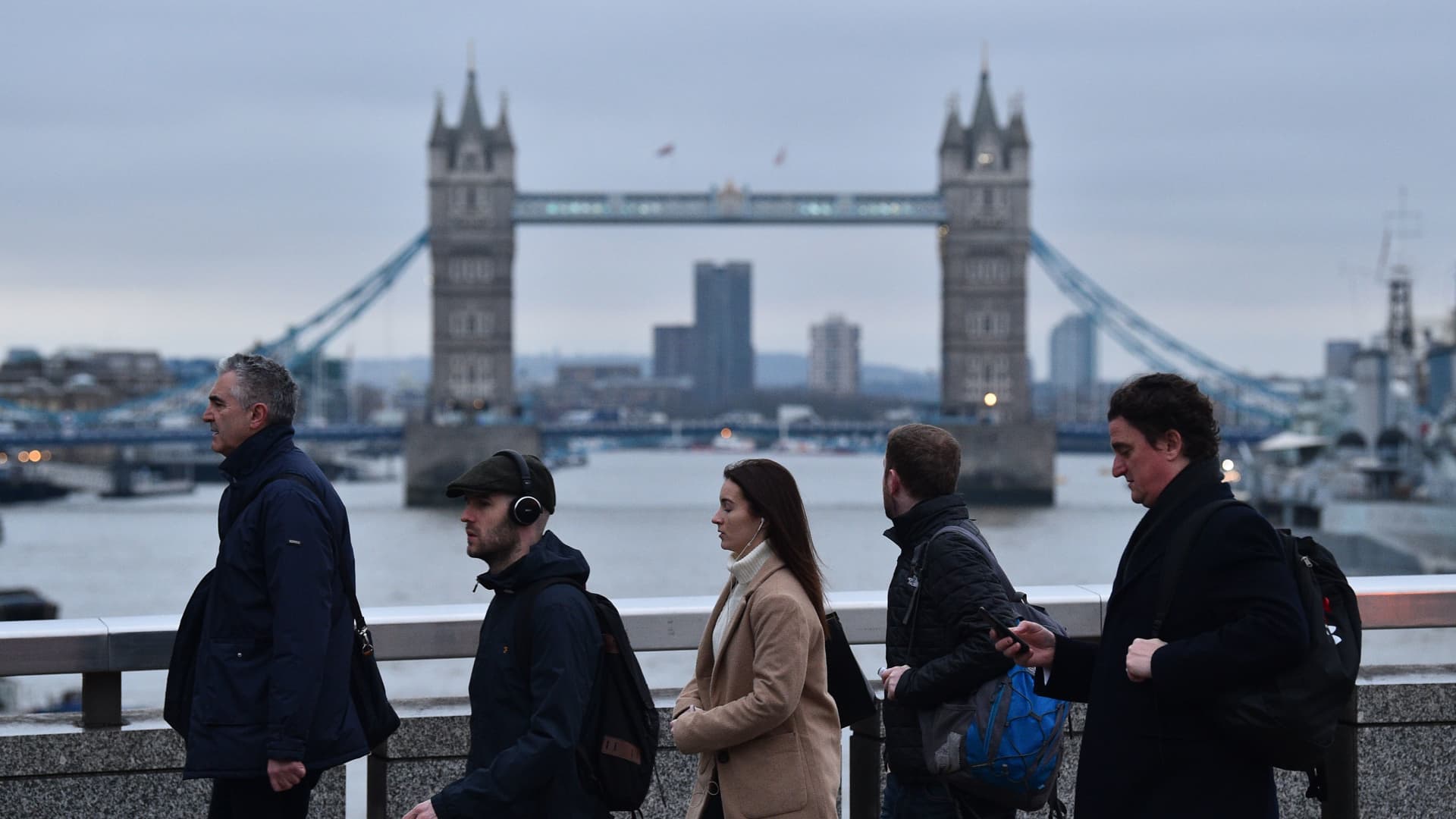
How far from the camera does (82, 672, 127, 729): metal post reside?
3223 mm

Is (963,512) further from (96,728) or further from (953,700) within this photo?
(96,728)

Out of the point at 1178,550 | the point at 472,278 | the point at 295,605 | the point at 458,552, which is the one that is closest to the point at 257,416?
the point at 295,605

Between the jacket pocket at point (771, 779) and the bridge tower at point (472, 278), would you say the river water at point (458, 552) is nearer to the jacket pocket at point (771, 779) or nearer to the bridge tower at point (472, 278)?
the bridge tower at point (472, 278)

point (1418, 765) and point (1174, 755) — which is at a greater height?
point (1174, 755)

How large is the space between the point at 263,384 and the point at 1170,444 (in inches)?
57.2

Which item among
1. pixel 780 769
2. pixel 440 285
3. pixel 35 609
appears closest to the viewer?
pixel 780 769

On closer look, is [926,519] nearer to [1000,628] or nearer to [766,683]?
[1000,628]

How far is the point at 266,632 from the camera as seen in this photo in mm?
2773

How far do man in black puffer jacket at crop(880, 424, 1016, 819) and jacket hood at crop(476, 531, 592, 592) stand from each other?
0.57 meters

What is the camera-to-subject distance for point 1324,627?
2.36 meters

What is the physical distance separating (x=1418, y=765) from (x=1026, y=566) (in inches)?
1063

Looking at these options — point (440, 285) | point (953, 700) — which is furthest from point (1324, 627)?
point (440, 285)

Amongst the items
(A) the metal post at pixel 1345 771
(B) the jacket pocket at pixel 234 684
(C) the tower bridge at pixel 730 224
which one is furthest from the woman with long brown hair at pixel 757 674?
(C) the tower bridge at pixel 730 224

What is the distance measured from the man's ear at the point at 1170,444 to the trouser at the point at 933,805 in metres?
0.68
